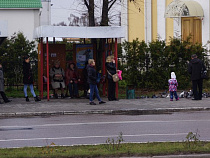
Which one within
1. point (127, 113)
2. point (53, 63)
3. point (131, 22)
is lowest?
point (127, 113)

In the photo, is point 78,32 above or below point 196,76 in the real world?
Result: above

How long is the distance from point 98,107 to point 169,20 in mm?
17275

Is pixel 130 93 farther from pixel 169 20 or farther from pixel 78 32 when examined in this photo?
pixel 169 20

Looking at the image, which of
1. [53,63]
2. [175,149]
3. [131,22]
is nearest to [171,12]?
[131,22]

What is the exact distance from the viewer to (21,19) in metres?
47.4

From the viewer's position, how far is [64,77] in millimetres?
21750

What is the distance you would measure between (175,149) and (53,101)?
1158 centimetres

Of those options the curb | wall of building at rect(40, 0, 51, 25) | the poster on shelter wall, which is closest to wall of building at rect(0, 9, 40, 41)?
wall of building at rect(40, 0, 51, 25)

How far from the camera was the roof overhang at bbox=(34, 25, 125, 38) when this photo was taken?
19.6 meters

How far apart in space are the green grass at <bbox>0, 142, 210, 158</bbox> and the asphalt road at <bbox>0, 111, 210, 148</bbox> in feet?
3.59

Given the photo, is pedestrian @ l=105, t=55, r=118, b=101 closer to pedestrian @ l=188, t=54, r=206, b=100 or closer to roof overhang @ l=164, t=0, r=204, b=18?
pedestrian @ l=188, t=54, r=206, b=100

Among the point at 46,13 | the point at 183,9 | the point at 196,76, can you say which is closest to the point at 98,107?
the point at 196,76

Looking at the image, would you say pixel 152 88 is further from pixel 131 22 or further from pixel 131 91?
pixel 131 22

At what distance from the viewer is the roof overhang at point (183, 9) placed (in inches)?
1213
